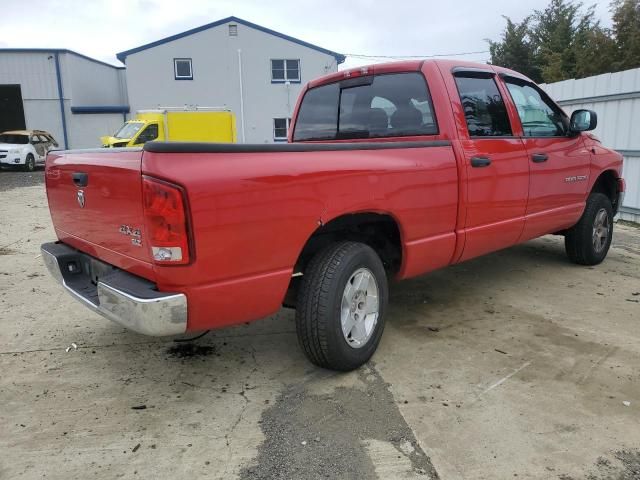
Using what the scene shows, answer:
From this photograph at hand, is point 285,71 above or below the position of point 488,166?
above

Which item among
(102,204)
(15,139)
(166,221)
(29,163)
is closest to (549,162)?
(166,221)

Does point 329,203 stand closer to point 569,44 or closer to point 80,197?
point 80,197

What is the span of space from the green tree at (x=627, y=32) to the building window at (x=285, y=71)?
1545 cm

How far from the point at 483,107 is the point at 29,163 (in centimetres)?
2128

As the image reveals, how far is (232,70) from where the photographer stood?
27188 mm

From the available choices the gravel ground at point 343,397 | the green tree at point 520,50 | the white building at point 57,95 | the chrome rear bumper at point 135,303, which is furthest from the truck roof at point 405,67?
the green tree at point 520,50

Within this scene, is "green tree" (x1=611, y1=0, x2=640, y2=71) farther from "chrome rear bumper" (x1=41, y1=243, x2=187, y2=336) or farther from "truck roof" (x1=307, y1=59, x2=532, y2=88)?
"chrome rear bumper" (x1=41, y1=243, x2=187, y2=336)

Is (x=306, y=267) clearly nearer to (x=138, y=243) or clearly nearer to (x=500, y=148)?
(x=138, y=243)

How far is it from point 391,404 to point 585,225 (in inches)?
138

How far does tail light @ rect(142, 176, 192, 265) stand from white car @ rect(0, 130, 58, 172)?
2010 cm

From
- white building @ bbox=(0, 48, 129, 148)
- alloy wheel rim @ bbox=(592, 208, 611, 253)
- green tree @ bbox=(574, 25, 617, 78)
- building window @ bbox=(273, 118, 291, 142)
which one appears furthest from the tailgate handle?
white building @ bbox=(0, 48, 129, 148)

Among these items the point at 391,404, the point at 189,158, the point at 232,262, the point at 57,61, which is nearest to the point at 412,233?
the point at 391,404

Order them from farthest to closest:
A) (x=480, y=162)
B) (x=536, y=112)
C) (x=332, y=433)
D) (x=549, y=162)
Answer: (x=536, y=112) → (x=549, y=162) → (x=480, y=162) → (x=332, y=433)

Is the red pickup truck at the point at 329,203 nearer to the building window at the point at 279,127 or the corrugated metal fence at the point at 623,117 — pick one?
the corrugated metal fence at the point at 623,117
